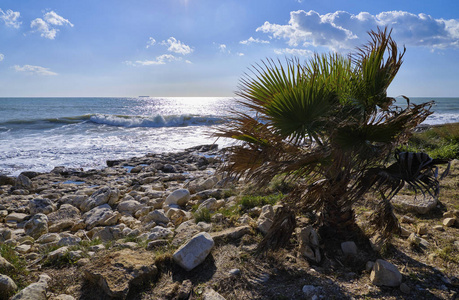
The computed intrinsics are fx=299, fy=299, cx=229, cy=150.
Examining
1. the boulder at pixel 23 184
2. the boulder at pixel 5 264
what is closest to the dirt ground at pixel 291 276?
the boulder at pixel 5 264

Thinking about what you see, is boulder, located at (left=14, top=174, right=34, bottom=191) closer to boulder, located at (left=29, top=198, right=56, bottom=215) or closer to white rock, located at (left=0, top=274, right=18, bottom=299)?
boulder, located at (left=29, top=198, right=56, bottom=215)

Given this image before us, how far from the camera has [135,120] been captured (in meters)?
32.2

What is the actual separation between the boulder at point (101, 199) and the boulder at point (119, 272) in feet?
13.5

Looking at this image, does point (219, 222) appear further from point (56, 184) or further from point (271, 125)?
point (56, 184)

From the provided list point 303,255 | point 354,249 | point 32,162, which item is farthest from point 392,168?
point 32,162

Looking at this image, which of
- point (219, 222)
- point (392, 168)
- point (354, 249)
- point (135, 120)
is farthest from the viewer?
point (135, 120)

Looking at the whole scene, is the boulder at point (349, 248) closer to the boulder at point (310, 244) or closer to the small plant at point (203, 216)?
the boulder at point (310, 244)

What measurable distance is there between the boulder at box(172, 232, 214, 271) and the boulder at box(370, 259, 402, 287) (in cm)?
174

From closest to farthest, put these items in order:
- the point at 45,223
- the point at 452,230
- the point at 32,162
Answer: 1. the point at 452,230
2. the point at 45,223
3. the point at 32,162

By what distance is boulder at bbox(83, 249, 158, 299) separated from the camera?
2.90m

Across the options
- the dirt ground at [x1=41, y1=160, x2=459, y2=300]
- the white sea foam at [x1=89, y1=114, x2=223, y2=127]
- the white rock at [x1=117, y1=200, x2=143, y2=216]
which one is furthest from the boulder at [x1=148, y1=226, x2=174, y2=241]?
the white sea foam at [x1=89, y1=114, x2=223, y2=127]

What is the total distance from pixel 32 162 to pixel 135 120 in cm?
1874

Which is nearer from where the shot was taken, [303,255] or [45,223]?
[303,255]

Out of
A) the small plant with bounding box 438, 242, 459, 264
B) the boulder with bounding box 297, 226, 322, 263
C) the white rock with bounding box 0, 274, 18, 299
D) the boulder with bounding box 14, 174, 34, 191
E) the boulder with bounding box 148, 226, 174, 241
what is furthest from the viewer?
the boulder with bounding box 14, 174, 34, 191
